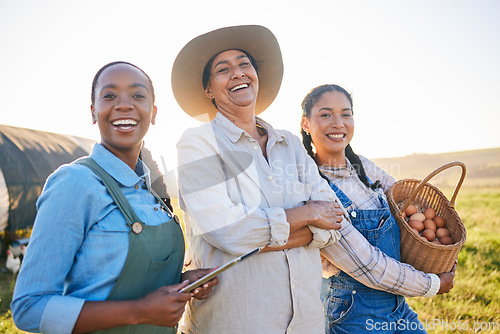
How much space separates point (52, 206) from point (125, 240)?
0.33m

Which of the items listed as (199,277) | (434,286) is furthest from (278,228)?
(434,286)

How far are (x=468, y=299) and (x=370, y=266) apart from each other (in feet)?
11.4

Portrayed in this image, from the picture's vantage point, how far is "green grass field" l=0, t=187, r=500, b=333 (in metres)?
4.22

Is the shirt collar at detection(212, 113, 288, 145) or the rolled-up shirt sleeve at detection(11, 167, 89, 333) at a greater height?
the shirt collar at detection(212, 113, 288, 145)

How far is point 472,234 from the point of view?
820 cm

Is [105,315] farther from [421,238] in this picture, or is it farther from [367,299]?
[421,238]

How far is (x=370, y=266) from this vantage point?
247 cm

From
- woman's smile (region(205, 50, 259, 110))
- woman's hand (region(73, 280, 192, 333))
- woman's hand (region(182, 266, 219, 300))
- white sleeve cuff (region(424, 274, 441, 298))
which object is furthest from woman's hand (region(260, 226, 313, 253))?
white sleeve cuff (region(424, 274, 441, 298))

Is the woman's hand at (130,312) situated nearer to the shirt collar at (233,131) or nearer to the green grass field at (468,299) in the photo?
the shirt collar at (233,131)

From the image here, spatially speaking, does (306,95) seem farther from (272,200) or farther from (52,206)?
(52,206)

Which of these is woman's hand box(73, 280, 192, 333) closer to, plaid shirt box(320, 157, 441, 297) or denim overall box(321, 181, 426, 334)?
plaid shirt box(320, 157, 441, 297)

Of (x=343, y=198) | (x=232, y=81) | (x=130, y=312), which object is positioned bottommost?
(x=130, y=312)

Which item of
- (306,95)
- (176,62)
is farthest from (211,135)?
(306,95)

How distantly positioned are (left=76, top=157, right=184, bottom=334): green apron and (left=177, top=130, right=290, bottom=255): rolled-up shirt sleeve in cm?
21
